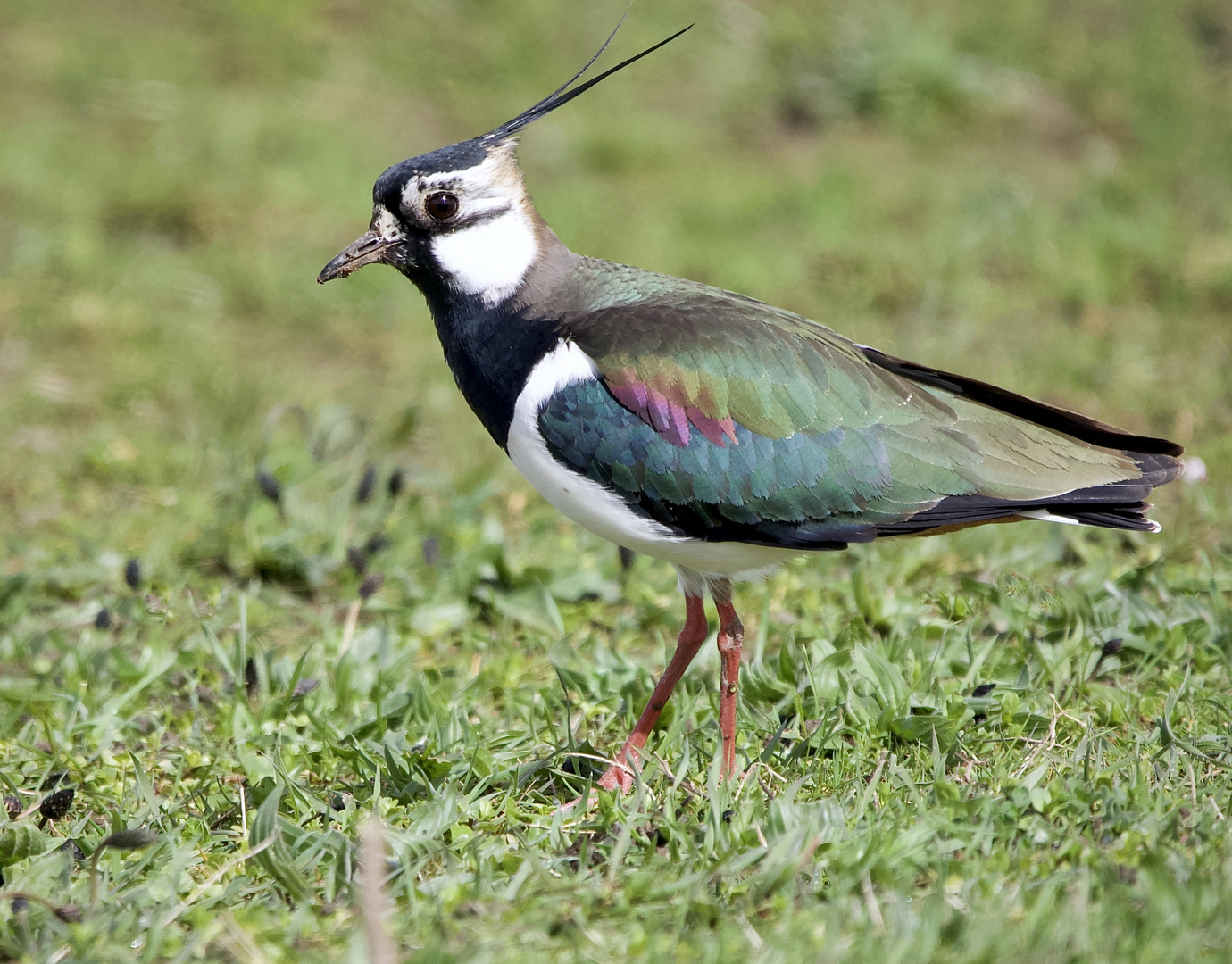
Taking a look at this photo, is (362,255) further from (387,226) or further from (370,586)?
(370,586)

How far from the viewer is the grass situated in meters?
2.94

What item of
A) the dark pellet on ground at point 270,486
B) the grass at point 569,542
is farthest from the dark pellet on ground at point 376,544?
the dark pellet on ground at point 270,486

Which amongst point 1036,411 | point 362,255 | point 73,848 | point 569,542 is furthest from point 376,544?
point 1036,411

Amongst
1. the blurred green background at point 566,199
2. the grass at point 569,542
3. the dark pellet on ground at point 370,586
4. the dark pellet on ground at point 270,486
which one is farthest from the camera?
the blurred green background at point 566,199

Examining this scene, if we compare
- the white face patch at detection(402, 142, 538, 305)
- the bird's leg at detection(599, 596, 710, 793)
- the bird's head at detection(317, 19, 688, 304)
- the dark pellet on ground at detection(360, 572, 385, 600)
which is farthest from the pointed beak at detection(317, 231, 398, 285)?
the bird's leg at detection(599, 596, 710, 793)

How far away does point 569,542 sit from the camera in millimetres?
5270

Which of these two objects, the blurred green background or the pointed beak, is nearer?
the pointed beak

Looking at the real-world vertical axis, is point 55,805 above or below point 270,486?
below

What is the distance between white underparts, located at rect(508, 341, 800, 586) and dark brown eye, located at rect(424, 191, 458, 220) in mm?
555

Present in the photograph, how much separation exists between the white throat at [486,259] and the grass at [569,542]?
4.06 ft

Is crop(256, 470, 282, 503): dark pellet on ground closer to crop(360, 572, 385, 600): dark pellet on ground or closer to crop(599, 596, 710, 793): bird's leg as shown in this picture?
crop(360, 572, 385, 600): dark pellet on ground

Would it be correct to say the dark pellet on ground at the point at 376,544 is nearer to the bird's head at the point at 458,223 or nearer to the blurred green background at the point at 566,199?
the blurred green background at the point at 566,199

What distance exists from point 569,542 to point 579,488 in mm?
1765

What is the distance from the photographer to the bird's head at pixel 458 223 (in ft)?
12.3
